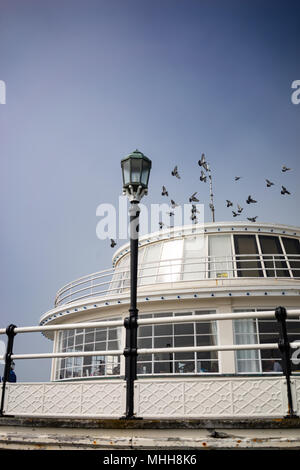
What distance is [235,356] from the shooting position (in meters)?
12.9

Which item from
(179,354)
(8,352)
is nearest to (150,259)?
(179,354)

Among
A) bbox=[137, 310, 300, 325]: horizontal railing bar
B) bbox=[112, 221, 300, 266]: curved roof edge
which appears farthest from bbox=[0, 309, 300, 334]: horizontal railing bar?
bbox=[112, 221, 300, 266]: curved roof edge

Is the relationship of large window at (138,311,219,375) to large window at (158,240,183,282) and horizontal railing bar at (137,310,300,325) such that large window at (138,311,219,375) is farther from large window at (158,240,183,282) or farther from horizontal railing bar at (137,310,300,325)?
horizontal railing bar at (137,310,300,325)

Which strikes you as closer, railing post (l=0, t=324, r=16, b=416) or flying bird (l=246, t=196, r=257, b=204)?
railing post (l=0, t=324, r=16, b=416)

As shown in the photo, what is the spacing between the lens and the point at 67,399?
16.6ft

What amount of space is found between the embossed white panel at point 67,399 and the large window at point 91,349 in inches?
343

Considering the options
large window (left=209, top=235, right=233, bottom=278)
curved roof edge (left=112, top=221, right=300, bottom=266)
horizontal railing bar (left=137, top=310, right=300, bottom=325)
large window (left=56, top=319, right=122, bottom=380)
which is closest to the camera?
horizontal railing bar (left=137, top=310, right=300, bottom=325)

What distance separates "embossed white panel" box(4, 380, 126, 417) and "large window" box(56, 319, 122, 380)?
8.72 meters

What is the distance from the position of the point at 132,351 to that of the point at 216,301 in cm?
878

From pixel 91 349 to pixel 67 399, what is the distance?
34.2ft

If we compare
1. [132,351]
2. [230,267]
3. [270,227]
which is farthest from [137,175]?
[270,227]

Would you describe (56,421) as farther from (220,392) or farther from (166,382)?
(220,392)

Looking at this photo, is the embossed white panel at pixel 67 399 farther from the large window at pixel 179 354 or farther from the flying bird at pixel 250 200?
the flying bird at pixel 250 200

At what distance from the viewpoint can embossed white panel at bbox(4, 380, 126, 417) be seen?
4.87 meters
